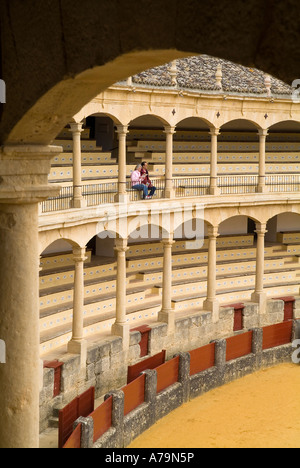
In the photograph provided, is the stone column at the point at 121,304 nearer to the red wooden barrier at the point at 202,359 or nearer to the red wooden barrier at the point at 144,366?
the red wooden barrier at the point at 144,366

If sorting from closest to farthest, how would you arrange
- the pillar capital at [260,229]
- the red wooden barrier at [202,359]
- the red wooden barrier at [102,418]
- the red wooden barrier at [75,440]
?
1. the red wooden barrier at [75,440]
2. the red wooden barrier at [102,418]
3. the red wooden barrier at [202,359]
4. the pillar capital at [260,229]

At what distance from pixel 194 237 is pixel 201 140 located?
3064mm

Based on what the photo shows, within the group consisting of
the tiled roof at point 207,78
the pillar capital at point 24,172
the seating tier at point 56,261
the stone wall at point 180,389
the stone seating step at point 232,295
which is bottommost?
the stone wall at point 180,389

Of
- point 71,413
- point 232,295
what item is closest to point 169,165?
point 232,295

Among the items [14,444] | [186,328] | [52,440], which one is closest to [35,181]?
[14,444]

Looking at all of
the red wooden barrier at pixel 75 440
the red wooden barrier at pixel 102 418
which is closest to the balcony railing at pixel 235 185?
the red wooden barrier at pixel 102 418

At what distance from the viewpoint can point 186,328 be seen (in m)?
19.2

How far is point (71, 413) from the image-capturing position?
12.6m

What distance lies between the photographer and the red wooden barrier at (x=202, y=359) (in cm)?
1695

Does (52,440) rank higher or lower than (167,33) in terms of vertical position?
lower

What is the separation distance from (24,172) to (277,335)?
15279 mm

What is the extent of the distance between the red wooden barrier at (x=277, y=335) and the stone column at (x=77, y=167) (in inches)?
251

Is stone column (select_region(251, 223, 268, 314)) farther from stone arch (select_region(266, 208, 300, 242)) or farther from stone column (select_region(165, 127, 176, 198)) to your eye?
stone arch (select_region(266, 208, 300, 242))

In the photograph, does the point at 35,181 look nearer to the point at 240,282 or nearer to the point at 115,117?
the point at 115,117
